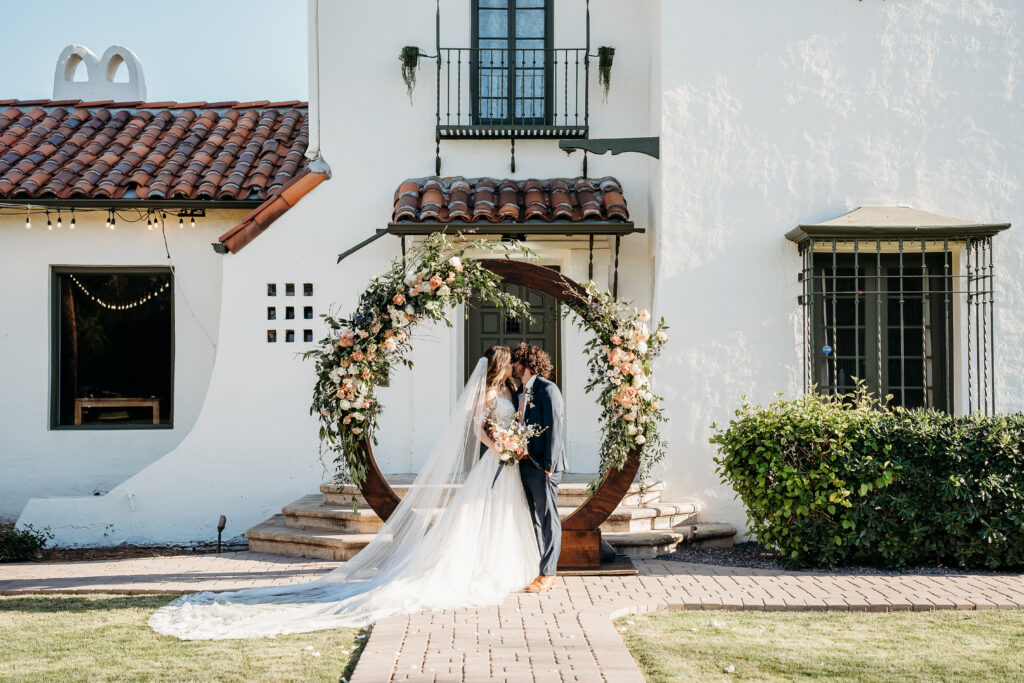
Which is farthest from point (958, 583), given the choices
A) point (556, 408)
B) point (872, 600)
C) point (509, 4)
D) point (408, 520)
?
point (509, 4)

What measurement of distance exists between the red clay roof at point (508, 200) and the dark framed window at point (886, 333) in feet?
7.45

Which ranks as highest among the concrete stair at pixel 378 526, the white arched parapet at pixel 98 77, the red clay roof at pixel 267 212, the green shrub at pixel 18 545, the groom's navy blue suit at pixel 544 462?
the white arched parapet at pixel 98 77

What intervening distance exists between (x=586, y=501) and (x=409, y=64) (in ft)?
17.0

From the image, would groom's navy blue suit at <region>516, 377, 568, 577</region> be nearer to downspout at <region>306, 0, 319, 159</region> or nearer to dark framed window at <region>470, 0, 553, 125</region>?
dark framed window at <region>470, 0, 553, 125</region>

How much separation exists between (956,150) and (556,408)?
16.4ft

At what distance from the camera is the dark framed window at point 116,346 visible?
35.5 feet

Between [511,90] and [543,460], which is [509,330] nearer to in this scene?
[511,90]

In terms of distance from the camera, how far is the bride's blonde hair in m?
7.41

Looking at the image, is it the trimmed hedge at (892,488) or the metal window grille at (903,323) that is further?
the metal window grille at (903,323)

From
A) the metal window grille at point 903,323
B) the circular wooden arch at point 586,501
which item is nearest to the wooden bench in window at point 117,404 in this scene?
the circular wooden arch at point 586,501

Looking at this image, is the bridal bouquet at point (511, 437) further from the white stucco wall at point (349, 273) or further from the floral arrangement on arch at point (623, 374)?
the white stucco wall at point (349, 273)

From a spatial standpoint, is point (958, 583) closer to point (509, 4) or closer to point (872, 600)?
point (872, 600)

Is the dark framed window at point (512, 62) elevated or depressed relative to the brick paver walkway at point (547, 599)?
elevated

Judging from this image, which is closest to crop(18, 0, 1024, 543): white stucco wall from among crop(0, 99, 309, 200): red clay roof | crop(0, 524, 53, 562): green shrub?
crop(0, 524, 53, 562): green shrub
